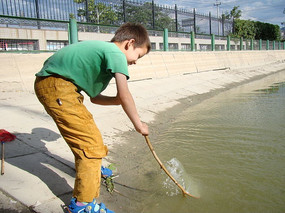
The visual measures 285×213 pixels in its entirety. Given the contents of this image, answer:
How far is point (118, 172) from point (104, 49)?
5.36 ft

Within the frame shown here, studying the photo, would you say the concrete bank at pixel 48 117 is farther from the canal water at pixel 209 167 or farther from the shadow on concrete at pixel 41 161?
the canal water at pixel 209 167

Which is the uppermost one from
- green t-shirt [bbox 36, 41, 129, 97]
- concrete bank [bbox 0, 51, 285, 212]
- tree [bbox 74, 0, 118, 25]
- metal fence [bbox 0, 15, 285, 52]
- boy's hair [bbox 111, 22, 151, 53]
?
tree [bbox 74, 0, 118, 25]

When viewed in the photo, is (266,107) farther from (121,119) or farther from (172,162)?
(172,162)

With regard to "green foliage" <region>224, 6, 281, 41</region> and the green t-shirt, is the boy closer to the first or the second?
the green t-shirt

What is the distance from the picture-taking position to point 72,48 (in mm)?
1987

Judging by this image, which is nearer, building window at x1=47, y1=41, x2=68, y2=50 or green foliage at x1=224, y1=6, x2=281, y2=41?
building window at x1=47, y1=41, x2=68, y2=50

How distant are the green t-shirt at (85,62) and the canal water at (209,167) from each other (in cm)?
121

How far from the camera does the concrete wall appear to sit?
6074 mm

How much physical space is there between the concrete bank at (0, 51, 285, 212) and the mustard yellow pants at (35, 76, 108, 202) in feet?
1.28

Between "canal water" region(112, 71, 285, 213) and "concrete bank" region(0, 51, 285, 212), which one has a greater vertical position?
"concrete bank" region(0, 51, 285, 212)

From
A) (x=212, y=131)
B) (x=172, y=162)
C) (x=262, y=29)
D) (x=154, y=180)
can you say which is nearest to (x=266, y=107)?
(x=212, y=131)

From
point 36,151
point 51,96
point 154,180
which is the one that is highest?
point 51,96

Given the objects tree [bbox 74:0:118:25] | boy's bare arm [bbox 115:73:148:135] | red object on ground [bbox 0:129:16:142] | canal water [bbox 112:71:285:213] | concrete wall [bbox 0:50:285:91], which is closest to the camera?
boy's bare arm [bbox 115:73:148:135]

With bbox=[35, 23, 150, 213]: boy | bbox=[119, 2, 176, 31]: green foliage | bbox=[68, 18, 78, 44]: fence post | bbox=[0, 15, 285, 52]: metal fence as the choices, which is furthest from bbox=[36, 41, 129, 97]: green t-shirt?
bbox=[119, 2, 176, 31]: green foliage
